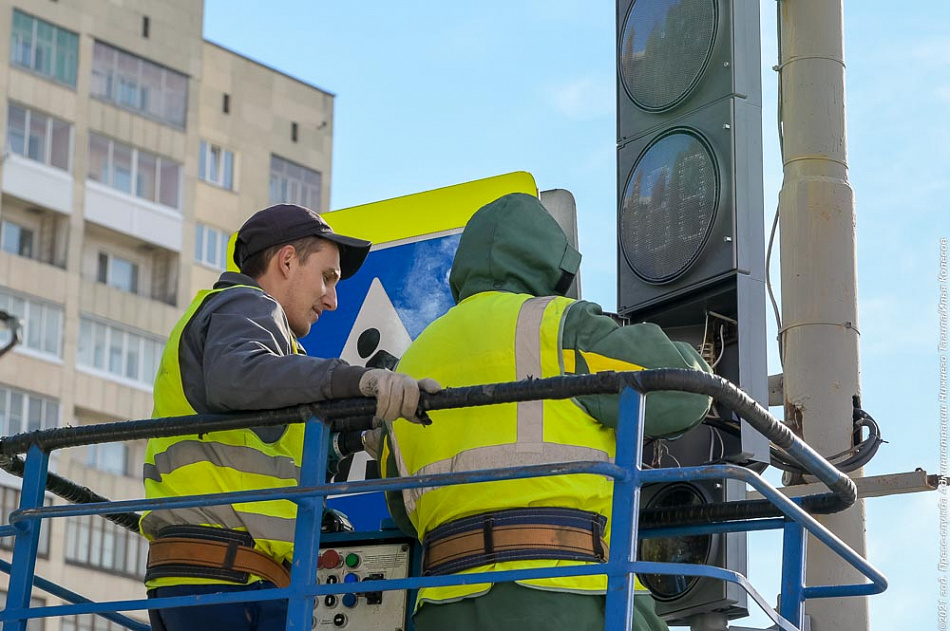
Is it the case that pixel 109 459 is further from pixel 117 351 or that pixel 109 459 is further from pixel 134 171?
pixel 134 171

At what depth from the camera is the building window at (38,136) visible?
147 ft

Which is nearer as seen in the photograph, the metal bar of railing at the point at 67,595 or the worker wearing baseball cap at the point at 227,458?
the worker wearing baseball cap at the point at 227,458

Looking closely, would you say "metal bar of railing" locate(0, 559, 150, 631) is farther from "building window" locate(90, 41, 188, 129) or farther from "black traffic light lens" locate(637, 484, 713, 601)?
"building window" locate(90, 41, 188, 129)

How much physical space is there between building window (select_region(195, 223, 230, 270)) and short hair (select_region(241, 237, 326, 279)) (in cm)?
4315

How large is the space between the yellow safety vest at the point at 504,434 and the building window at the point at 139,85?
4221 centimetres

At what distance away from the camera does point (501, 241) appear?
5.70 metres

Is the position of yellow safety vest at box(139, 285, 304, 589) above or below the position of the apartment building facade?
below

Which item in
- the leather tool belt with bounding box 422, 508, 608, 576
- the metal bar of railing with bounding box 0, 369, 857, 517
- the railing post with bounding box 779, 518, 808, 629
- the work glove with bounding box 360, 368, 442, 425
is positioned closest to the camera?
the metal bar of railing with bounding box 0, 369, 857, 517

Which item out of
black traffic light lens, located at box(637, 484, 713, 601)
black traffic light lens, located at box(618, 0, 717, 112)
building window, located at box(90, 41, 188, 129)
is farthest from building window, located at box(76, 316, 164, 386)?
black traffic light lens, located at box(637, 484, 713, 601)

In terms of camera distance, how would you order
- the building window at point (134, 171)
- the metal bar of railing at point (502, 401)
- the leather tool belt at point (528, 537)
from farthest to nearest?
the building window at point (134, 171)
the leather tool belt at point (528, 537)
the metal bar of railing at point (502, 401)

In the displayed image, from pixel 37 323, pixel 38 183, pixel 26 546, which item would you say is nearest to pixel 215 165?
pixel 38 183

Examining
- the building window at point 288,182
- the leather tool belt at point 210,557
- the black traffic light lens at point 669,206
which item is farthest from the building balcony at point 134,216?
the leather tool belt at point 210,557

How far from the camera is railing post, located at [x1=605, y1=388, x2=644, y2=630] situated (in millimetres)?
4605

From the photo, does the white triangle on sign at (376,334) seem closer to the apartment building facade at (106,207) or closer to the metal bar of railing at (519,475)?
the metal bar of railing at (519,475)
